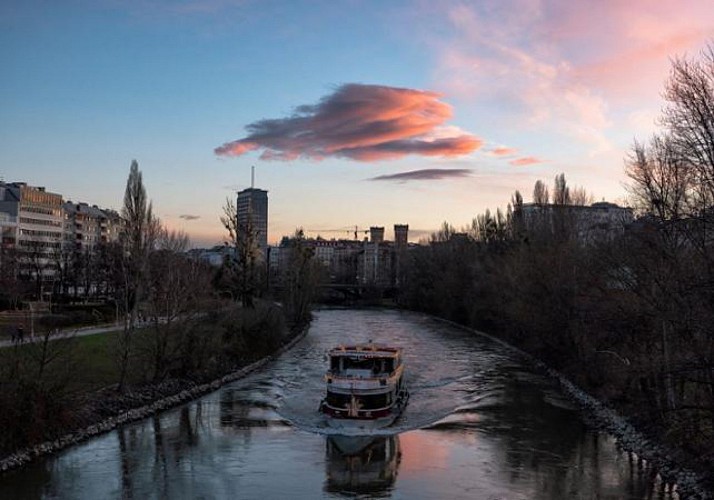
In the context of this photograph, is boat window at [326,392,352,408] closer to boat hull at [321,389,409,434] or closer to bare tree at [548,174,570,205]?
boat hull at [321,389,409,434]

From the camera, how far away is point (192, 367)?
3788cm

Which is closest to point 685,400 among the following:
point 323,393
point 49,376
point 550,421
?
point 550,421

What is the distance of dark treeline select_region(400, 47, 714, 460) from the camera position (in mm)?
17516

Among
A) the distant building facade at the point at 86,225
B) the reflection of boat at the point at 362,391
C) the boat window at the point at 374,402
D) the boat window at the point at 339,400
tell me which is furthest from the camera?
the distant building facade at the point at 86,225

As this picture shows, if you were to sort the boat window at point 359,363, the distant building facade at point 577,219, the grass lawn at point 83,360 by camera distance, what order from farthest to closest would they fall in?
the distant building facade at point 577,219 → the boat window at point 359,363 → the grass lawn at point 83,360

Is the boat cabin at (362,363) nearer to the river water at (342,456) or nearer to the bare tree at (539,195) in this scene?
the river water at (342,456)

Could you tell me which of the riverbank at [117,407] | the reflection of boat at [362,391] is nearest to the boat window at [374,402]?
the reflection of boat at [362,391]

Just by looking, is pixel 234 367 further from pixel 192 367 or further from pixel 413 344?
pixel 413 344

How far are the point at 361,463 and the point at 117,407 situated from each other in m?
10.7

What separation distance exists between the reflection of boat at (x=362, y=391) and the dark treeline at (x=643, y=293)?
32.7ft

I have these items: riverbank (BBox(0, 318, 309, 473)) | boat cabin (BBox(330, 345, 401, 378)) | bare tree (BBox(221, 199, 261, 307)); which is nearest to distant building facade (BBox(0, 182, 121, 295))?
bare tree (BBox(221, 199, 261, 307))

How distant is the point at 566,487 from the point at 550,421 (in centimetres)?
992

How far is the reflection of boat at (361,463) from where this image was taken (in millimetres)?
Answer: 21453

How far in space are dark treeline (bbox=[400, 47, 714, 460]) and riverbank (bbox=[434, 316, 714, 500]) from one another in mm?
550
